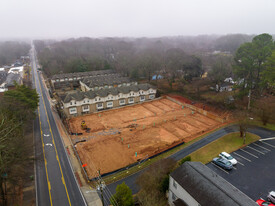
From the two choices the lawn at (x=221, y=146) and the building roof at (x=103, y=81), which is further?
the building roof at (x=103, y=81)

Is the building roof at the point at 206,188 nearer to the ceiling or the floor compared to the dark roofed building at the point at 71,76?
nearer to the floor

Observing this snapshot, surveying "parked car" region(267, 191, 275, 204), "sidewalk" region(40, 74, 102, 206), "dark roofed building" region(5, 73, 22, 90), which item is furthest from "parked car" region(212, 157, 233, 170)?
"dark roofed building" region(5, 73, 22, 90)

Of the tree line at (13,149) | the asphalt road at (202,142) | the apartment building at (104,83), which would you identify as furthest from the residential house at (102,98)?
the asphalt road at (202,142)

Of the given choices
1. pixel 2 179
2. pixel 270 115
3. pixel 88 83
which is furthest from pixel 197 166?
pixel 88 83

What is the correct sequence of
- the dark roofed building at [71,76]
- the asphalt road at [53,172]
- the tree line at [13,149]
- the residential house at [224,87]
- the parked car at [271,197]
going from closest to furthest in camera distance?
the parked car at [271,197], the tree line at [13,149], the asphalt road at [53,172], the residential house at [224,87], the dark roofed building at [71,76]

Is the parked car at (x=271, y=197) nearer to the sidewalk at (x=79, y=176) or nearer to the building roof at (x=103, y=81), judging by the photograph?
the sidewalk at (x=79, y=176)

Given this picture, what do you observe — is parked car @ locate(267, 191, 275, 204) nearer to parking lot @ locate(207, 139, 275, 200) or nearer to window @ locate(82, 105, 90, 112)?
parking lot @ locate(207, 139, 275, 200)

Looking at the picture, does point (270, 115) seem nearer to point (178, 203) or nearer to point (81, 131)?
point (178, 203)
